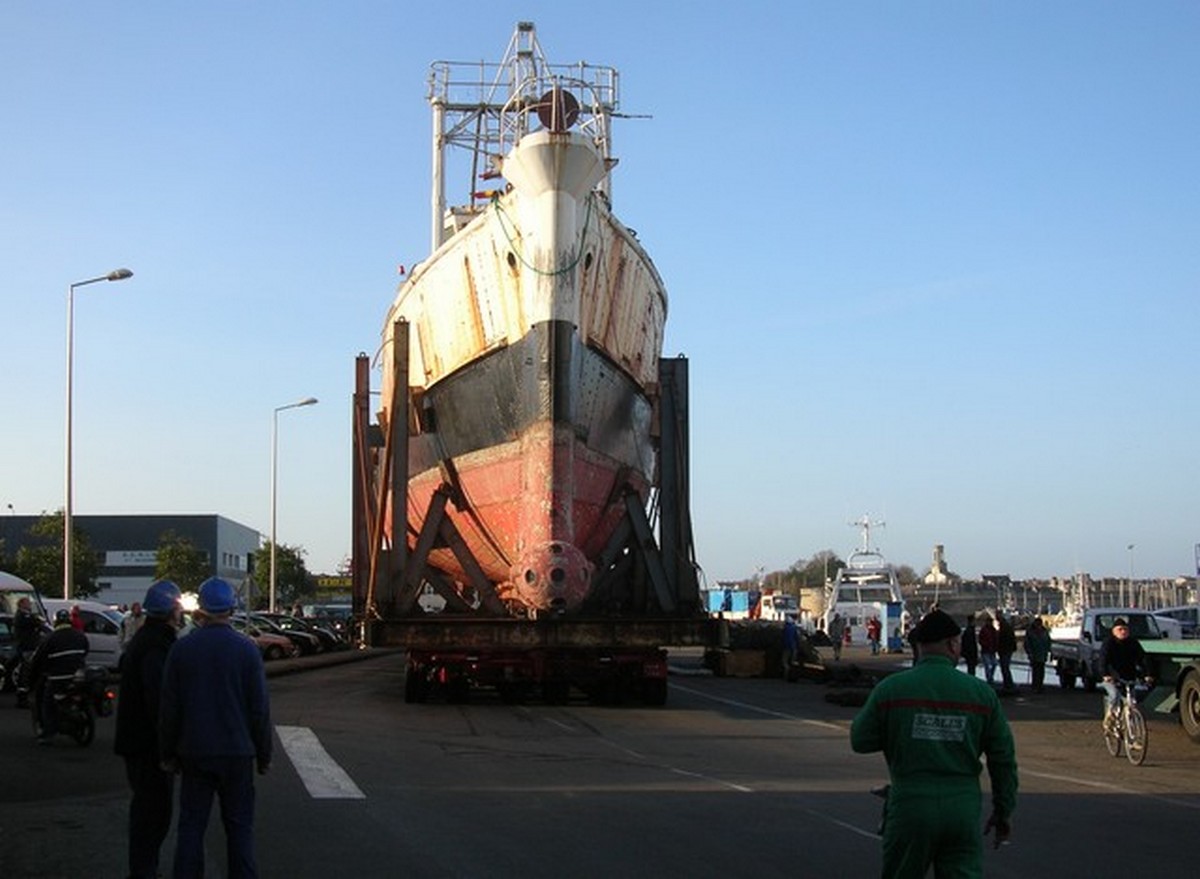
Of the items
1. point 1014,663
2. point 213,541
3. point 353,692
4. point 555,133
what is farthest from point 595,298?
point 213,541

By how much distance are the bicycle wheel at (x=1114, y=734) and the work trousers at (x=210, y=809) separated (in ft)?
37.1

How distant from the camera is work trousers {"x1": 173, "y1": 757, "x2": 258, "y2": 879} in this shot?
237 inches

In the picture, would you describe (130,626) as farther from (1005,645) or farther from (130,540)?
(130,540)

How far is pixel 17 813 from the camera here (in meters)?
9.68

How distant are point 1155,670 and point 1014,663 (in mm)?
22963

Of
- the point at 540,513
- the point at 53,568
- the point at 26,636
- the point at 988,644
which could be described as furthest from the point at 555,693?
the point at 53,568

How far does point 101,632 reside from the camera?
25.0m

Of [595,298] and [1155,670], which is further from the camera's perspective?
[595,298]

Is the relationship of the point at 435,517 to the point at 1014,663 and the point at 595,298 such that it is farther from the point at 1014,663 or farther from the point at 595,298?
the point at 1014,663

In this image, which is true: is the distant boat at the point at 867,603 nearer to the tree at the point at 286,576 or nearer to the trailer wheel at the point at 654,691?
the trailer wheel at the point at 654,691

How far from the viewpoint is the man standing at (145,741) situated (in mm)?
6668

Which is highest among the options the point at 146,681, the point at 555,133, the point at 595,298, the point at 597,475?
the point at 555,133

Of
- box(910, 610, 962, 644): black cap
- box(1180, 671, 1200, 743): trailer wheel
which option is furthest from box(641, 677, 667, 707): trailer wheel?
box(910, 610, 962, 644): black cap

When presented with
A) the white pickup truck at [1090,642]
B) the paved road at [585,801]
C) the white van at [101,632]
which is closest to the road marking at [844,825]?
the paved road at [585,801]
